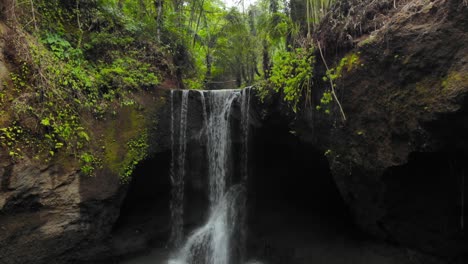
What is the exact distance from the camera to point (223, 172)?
7348 mm

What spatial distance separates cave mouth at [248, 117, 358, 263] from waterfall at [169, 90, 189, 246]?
199 cm

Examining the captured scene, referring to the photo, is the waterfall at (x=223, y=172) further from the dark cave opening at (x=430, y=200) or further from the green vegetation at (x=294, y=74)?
the dark cave opening at (x=430, y=200)

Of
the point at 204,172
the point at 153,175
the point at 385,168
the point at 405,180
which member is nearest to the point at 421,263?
the point at 405,180

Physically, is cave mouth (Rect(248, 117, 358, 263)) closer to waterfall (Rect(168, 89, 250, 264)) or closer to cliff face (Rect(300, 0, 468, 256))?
waterfall (Rect(168, 89, 250, 264))

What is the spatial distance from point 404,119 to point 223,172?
15.8 ft

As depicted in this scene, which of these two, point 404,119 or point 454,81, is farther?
point 404,119

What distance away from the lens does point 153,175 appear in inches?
267

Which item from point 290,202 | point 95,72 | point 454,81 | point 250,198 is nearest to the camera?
point 454,81

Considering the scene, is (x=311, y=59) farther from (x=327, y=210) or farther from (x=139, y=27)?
(x=139, y=27)

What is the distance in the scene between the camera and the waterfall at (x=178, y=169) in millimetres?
6879

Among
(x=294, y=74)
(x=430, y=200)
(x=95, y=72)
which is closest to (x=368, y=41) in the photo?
(x=294, y=74)

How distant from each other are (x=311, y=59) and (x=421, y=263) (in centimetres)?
430

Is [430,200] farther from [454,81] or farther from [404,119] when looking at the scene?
[454,81]

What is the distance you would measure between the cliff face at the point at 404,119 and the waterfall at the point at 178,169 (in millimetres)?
3767
